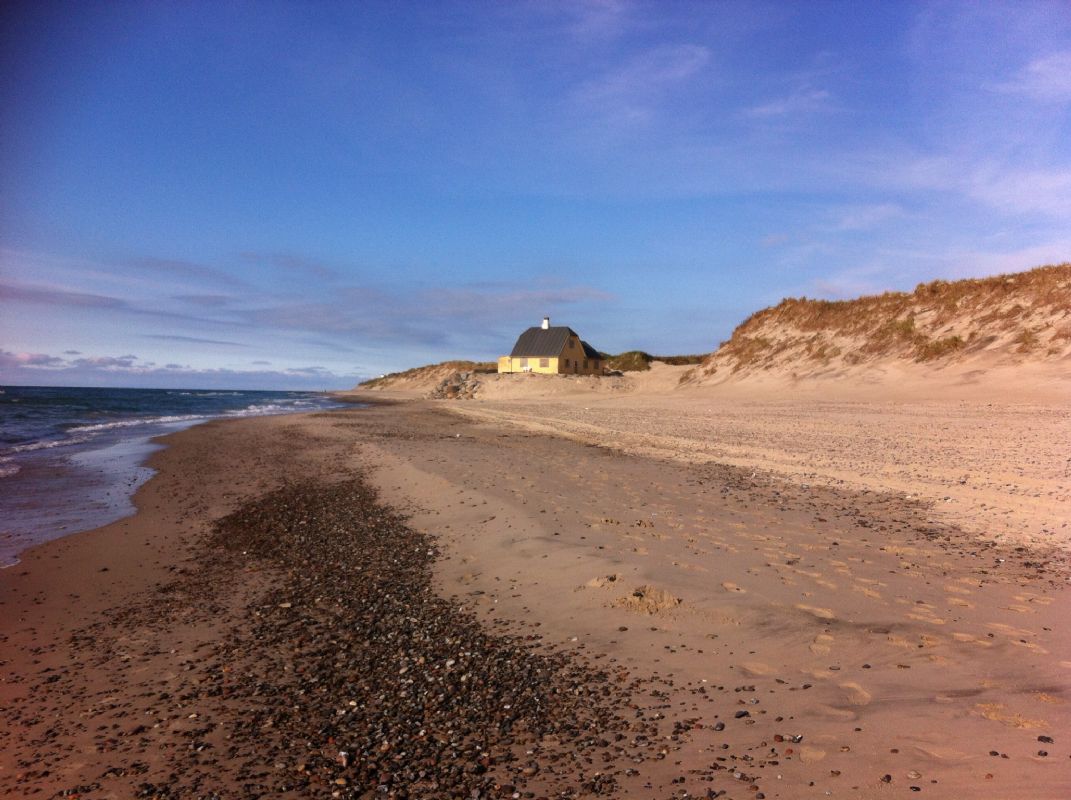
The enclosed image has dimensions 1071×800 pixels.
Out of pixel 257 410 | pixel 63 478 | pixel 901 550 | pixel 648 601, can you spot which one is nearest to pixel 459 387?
pixel 257 410

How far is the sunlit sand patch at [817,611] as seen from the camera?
18.8ft

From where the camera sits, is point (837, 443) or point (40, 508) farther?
point (837, 443)

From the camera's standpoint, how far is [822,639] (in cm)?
532

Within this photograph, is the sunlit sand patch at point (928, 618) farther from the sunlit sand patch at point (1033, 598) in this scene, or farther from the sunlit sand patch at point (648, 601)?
the sunlit sand patch at point (648, 601)

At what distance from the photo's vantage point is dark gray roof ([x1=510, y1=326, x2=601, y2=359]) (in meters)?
64.2

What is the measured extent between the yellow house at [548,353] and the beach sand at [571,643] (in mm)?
51347

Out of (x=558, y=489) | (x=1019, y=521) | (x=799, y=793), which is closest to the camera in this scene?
(x=799, y=793)

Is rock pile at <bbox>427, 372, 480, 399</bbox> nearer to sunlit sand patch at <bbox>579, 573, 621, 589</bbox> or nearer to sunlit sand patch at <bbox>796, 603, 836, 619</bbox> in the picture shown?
sunlit sand patch at <bbox>579, 573, 621, 589</bbox>

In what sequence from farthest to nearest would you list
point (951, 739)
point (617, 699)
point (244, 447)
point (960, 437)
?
point (244, 447) → point (960, 437) → point (617, 699) → point (951, 739)

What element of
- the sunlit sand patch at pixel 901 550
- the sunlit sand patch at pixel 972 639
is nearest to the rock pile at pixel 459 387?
the sunlit sand patch at pixel 901 550

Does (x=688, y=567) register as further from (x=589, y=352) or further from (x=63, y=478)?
(x=589, y=352)

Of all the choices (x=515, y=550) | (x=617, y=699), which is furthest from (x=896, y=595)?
(x=515, y=550)

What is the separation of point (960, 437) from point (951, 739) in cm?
1431

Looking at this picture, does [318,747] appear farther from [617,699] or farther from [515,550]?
[515,550]
